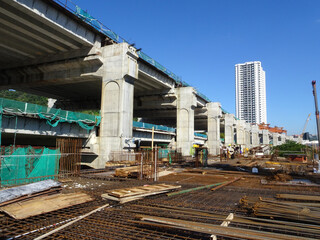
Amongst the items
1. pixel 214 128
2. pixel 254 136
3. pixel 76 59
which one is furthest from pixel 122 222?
pixel 254 136

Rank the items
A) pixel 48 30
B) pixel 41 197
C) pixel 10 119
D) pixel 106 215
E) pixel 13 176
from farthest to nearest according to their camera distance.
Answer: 1. pixel 48 30
2. pixel 10 119
3. pixel 13 176
4. pixel 41 197
5. pixel 106 215

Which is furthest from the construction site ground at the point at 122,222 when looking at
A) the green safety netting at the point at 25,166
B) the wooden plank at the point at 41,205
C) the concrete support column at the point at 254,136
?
the concrete support column at the point at 254,136

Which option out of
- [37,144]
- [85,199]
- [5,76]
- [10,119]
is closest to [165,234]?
[85,199]

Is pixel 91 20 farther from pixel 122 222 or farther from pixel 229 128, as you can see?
pixel 229 128

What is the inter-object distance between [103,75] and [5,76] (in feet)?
54.2

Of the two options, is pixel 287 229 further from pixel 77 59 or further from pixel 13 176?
pixel 77 59

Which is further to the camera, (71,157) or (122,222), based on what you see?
(71,157)

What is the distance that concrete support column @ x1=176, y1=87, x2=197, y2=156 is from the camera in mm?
39344

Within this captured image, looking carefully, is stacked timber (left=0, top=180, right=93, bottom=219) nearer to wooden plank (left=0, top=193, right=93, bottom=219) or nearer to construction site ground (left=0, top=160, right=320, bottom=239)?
wooden plank (left=0, top=193, right=93, bottom=219)

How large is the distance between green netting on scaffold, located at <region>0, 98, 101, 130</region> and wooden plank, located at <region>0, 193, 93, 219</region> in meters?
12.5

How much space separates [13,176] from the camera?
1223 centimetres

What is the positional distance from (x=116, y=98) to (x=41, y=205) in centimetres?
1863

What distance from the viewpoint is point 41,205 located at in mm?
6871

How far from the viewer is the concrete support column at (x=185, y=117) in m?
39.3
